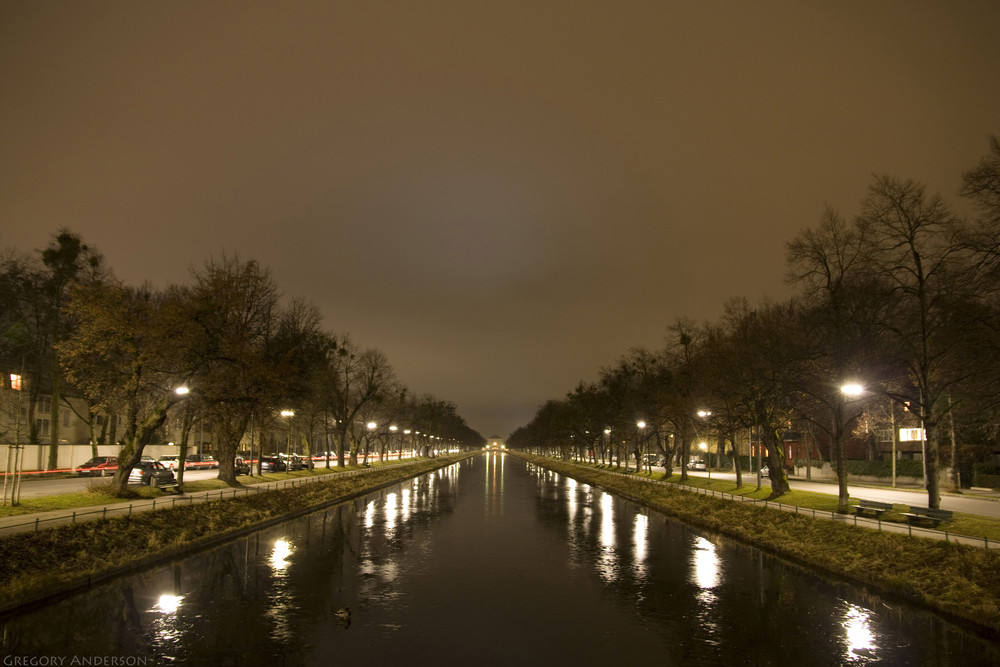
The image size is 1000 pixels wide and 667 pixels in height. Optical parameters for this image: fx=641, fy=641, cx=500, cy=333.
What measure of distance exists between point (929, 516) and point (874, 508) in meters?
3.33

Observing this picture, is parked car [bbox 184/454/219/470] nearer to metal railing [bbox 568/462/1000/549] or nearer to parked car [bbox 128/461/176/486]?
parked car [bbox 128/461/176/486]

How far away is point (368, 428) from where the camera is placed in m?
96.1

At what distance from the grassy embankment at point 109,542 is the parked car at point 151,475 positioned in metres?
5.97

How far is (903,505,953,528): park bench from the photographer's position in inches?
985

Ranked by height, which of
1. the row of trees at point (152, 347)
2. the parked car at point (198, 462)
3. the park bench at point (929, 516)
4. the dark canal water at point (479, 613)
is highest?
the row of trees at point (152, 347)

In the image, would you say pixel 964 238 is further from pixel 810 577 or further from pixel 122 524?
pixel 122 524

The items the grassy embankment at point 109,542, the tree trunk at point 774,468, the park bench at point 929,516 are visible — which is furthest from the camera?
the tree trunk at point 774,468

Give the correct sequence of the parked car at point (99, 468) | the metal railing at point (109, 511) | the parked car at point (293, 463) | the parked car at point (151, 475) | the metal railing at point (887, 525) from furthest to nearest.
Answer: the parked car at point (293, 463), the parked car at point (99, 468), the parked car at point (151, 475), the metal railing at point (109, 511), the metal railing at point (887, 525)

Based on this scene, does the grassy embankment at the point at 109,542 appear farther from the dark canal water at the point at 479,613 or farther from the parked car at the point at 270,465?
the parked car at the point at 270,465

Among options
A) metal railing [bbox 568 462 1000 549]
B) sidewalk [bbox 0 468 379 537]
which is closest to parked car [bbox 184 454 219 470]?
sidewalk [bbox 0 468 379 537]

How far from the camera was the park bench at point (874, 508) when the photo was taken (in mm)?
28109

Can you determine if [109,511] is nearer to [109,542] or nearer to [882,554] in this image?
[109,542]

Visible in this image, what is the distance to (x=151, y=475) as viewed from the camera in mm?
41781

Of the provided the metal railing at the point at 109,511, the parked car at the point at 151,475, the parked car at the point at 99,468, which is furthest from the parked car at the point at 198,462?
the metal railing at the point at 109,511
